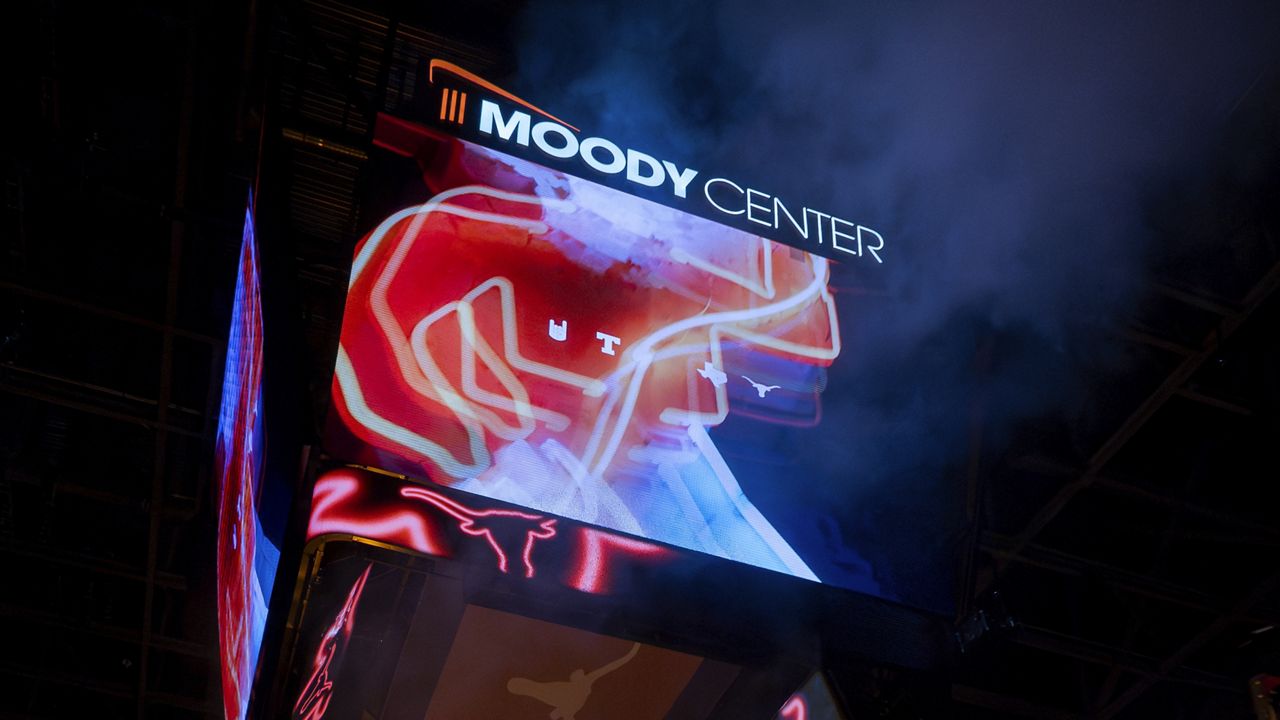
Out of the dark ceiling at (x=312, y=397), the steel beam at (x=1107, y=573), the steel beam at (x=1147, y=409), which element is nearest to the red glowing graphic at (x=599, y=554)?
the dark ceiling at (x=312, y=397)

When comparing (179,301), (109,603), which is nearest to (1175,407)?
(179,301)

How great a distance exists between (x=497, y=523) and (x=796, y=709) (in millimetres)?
1510

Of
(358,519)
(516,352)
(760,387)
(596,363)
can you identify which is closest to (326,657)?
(358,519)

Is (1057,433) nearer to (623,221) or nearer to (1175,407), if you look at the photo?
(1175,407)

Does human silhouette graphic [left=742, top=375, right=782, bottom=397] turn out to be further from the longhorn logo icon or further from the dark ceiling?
the dark ceiling

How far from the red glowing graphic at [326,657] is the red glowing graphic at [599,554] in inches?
24.2

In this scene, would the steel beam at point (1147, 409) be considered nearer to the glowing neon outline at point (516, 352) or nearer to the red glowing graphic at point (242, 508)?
the glowing neon outline at point (516, 352)

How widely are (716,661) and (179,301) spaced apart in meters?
5.12

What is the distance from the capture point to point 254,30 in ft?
18.4

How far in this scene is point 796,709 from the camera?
145 inches

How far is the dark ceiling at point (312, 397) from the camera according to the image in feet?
18.9

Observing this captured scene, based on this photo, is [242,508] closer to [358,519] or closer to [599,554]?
[358,519]

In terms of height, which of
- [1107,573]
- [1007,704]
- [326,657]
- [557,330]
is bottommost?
[326,657]

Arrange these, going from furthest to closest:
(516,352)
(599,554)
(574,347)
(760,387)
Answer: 1. (760,387)
2. (574,347)
3. (516,352)
4. (599,554)
